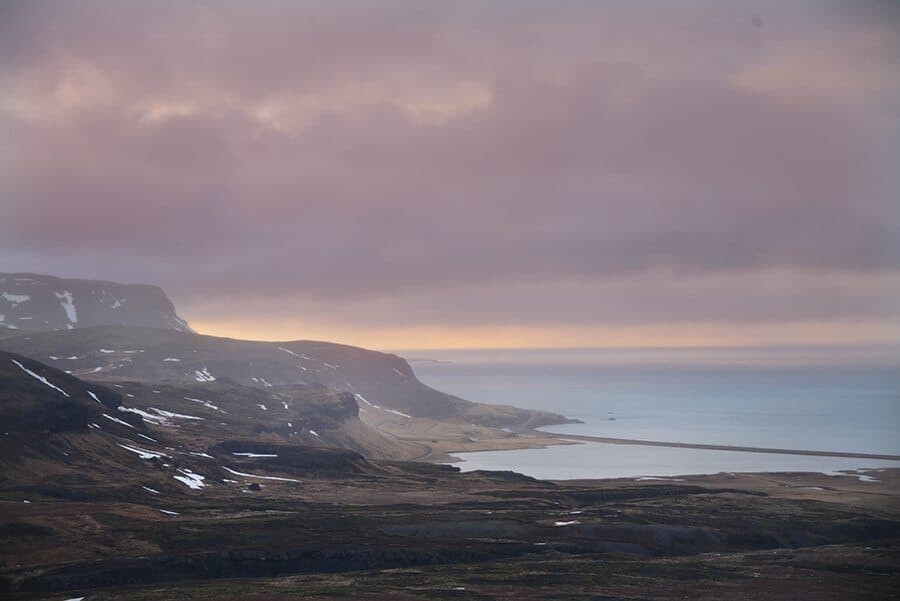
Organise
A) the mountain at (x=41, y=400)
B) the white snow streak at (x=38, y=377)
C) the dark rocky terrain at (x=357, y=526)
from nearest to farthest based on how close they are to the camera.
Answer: the dark rocky terrain at (x=357, y=526), the mountain at (x=41, y=400), the white snow streak at (x=38, y=377)

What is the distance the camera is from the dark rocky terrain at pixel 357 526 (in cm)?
9469

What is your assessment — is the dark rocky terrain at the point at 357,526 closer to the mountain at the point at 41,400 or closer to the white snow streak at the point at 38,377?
the mountain at the point at 41,400

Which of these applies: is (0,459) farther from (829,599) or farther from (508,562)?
(829,599)

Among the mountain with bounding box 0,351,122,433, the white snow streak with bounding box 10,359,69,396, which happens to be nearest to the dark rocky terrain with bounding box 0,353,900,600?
the mountain with bounding box 0,351,122,433

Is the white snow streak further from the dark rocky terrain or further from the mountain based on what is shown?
the dark rocky terrain

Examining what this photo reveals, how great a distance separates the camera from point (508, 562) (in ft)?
349

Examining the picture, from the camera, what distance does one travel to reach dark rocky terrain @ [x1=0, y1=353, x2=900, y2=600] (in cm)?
9469

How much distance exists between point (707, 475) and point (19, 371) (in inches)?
5004

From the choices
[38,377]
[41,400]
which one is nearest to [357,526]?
[41,400]

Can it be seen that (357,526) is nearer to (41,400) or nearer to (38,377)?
(41,400)

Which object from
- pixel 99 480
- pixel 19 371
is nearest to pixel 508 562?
pixel 99 480

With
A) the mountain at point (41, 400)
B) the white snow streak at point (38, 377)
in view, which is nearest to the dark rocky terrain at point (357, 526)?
the mountain at point (41, 400)

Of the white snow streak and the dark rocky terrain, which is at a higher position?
the white snow streak

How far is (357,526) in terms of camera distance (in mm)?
120438
